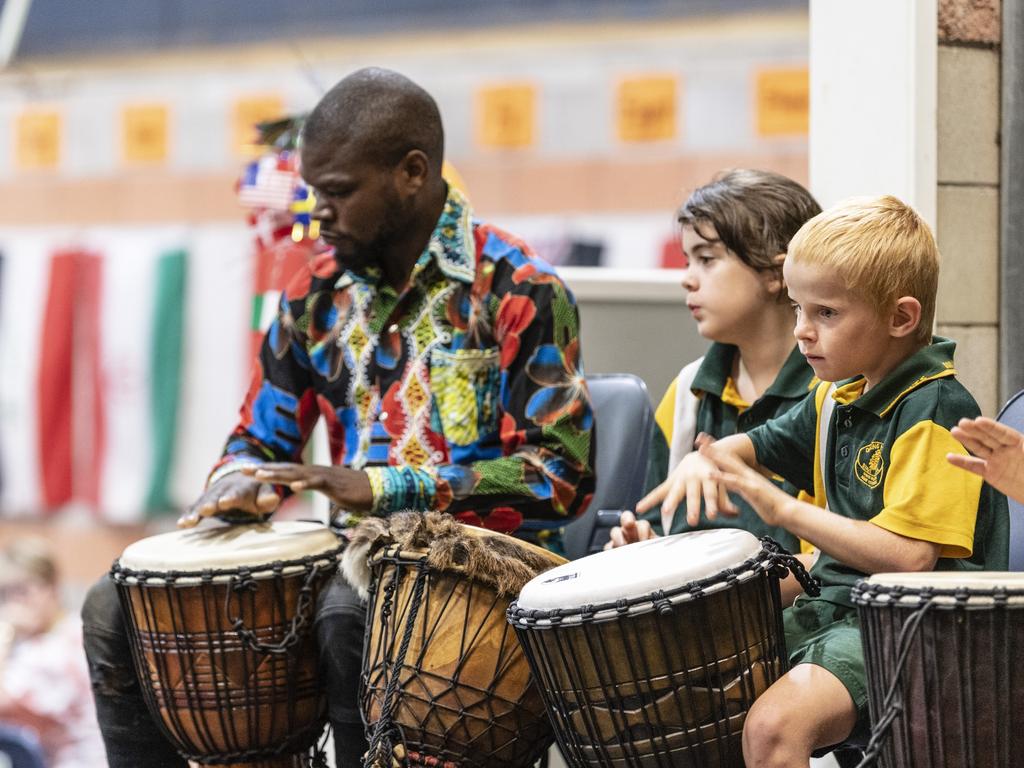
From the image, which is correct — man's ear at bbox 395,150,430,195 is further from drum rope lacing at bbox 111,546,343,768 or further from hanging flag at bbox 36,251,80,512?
hanging flag at bbox 36,251,80,512

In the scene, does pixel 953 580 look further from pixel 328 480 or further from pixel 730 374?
pixel 328 480

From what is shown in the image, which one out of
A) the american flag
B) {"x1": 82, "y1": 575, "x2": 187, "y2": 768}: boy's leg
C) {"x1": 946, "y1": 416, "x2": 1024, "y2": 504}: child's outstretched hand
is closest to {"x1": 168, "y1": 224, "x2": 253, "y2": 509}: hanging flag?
the american flag

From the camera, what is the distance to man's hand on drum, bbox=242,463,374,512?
8.14 ft

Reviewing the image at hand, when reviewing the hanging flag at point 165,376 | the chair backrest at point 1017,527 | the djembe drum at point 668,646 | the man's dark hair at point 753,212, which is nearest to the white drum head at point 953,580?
the djembe drum at point 668,646

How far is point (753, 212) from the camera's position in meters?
2.57

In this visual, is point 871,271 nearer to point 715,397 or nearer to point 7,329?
point 715,397

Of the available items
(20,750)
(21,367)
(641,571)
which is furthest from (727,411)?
(21,367)

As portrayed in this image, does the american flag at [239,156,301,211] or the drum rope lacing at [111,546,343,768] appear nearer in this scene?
the drum rope lacing at [111,546,343,768]

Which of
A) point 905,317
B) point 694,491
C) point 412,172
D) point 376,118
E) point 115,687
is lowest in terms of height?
point 115,687

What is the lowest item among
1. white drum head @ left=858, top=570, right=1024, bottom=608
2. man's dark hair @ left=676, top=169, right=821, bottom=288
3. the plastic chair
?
the plastic chair

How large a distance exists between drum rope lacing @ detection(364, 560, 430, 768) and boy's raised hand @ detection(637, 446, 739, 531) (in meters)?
0.38

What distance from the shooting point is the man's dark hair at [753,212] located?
101 inches

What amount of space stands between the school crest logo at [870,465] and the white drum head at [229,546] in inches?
38.5

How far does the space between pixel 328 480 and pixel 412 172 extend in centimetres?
69
